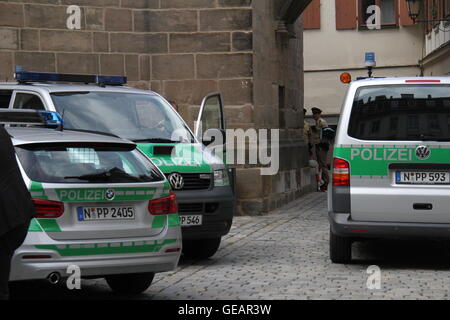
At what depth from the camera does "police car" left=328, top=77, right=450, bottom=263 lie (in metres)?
9.85

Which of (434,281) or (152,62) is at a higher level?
(152,62)

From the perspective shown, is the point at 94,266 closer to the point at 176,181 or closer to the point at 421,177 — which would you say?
the point at 176,181

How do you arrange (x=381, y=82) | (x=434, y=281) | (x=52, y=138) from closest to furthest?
(x=52, y=138)
(x=434, y=281)
(x=381, y=82)

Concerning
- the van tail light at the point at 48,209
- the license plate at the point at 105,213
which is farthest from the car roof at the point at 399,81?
the van tail light at the point at 48,209

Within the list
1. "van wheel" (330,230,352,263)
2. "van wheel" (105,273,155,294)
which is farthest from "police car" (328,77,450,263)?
"van wheel" (105,273,155,294)

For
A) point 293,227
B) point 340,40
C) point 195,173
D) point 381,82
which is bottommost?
point 293,227

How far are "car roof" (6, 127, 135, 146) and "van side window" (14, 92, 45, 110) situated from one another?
2.42m

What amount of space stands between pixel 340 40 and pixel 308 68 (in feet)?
5.29

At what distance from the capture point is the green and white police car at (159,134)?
10639 mm

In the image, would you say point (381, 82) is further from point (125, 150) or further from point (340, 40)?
point (340, 40)

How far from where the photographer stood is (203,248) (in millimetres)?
11211

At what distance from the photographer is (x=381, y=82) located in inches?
401

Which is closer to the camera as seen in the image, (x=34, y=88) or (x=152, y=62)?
(x=34, y=88)
